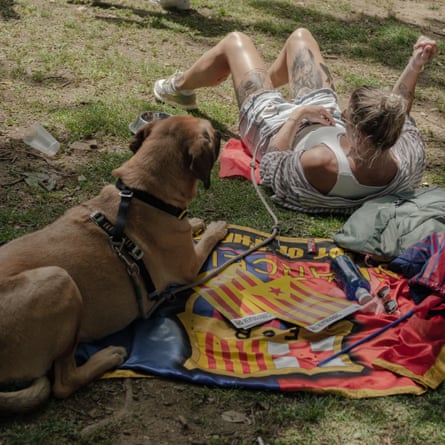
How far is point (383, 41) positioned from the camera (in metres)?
10.2

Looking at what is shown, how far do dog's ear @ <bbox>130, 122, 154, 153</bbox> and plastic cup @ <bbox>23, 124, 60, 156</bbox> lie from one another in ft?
6.80

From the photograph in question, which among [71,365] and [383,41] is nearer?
[71,365]

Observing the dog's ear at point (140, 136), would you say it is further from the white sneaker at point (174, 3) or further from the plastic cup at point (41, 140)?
the white sneaker at point (174, 3)

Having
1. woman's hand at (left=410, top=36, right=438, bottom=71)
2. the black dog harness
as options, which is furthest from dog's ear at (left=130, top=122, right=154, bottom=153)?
woman's hand at (left=410, top=36, right=438, bottom=71)

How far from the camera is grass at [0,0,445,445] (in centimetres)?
342

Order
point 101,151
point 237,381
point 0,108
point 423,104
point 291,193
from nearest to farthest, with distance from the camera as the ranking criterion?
point 237,381 → point 291,193 → point 101,151 → point 0,108 → point 423,104

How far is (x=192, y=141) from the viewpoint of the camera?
12.8ft

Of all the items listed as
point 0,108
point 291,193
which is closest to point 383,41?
point 291,193

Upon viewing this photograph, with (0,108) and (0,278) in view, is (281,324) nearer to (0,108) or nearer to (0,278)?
(0,278)

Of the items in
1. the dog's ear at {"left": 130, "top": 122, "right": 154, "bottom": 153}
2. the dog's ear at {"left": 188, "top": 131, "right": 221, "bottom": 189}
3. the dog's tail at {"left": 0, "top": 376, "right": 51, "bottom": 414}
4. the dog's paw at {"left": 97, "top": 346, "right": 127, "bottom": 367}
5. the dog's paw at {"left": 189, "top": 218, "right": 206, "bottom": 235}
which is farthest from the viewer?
the dog's paw at {"left": 189, "top": 218, "right": 206, "bottom": 235}

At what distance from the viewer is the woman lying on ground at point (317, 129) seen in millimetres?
5004

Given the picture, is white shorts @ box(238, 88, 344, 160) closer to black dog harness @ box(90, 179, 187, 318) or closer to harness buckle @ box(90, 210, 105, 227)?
black dog harness @ box(90, 179, 187, 318)

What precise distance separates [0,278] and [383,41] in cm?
863

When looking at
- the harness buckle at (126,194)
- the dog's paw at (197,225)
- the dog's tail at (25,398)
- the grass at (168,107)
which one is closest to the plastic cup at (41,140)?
the grass at (168,107)
